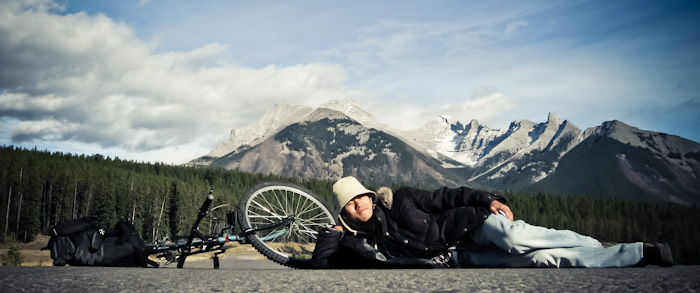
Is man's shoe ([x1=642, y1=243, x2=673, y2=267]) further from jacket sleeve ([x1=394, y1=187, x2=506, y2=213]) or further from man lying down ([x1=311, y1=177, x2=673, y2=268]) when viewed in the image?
jacket sleeve ([x1=394, y1=187, x2=506, y2=213])

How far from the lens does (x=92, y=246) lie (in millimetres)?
8305

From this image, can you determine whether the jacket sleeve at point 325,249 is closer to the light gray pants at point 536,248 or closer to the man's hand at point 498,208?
the light gray pants at point 536,248

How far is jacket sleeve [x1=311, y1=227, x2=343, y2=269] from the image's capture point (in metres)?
7.21

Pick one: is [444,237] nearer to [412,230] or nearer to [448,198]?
[412,230]

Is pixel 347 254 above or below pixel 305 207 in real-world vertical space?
below

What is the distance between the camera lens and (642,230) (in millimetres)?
143000

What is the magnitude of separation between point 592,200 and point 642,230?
22.8 metres

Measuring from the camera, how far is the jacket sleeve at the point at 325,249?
7.21 metres

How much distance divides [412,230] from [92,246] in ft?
16.4

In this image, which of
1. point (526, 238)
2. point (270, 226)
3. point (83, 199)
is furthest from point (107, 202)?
point (526, 238)

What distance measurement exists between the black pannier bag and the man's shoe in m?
7.31

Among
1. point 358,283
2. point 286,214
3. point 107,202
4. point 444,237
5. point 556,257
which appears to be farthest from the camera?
point 107,202

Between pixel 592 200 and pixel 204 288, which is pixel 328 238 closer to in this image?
pixel 204 288

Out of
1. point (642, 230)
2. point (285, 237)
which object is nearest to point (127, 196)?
point (285, 237)
